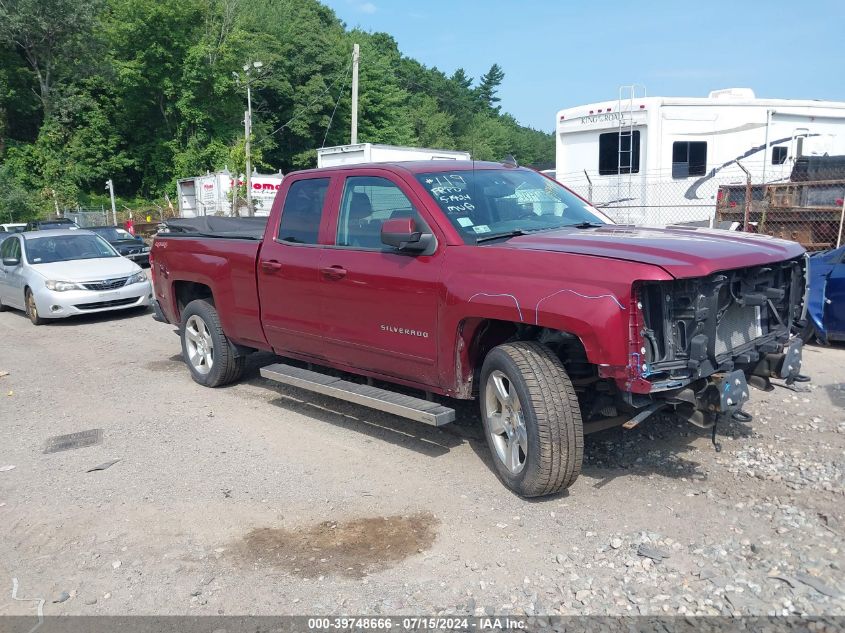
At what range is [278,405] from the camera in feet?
21.4

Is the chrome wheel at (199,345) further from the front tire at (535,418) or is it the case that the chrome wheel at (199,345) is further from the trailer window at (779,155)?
the trailer window at (779,155)

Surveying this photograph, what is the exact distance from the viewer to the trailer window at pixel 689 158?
47.1 ft

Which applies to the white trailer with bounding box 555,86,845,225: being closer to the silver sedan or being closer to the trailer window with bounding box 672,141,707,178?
the trailer window with bounding box 672,141,707,178

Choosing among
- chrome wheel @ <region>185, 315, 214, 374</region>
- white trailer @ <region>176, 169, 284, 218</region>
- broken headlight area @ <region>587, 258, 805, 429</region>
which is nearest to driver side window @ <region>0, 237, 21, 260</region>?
chrome wheel @ <region>185, 315, 214, 374</region>

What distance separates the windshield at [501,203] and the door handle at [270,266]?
5.12ft

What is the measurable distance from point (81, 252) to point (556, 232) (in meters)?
10.7

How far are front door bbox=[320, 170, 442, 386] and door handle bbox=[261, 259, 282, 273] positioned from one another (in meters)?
0.58

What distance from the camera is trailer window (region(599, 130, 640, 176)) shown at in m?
14.4

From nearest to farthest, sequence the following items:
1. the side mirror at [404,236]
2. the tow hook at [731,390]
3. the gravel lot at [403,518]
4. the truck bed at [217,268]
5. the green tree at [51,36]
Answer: the gravel lot at [403,518] < the tow hook at [731,390] < the side mirror at [404,236] < the truck bed at [217,268] < the green tree at [51,36]

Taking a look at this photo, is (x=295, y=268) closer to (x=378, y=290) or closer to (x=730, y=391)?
(x=378, y=290)

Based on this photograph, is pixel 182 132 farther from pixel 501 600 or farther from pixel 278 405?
pixel 501 600

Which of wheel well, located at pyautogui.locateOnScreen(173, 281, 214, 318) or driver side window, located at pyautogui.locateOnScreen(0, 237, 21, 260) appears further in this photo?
driver side window, located at pyautogui.locateOnScreen(0, 237, 21, 260)

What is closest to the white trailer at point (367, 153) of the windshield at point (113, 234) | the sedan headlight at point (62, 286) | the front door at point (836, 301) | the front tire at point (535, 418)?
the windshield at point (113, 234)

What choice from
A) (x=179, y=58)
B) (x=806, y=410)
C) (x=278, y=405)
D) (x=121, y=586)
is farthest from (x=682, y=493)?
(x=179, y=58)
